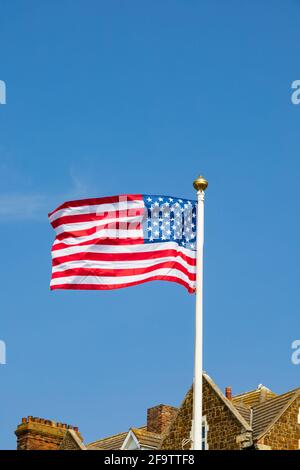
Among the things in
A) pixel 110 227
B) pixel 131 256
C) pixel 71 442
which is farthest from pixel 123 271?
pixel 71 442

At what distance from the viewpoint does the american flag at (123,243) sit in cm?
2244

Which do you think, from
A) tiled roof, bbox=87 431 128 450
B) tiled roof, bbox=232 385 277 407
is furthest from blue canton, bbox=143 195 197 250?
tiled roof, bbox=87 431 128 450

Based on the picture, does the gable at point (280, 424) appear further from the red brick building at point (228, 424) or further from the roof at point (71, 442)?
the roof at point (71, 442)

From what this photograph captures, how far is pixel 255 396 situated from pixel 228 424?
20.2ft

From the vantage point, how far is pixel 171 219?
2298cm

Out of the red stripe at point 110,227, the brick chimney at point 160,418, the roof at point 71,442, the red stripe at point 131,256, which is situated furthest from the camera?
the roof at point 71,442

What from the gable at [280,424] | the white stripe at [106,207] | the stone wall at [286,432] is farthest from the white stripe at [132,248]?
the stone wall at [286,432]

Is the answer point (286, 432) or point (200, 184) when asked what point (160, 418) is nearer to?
point (286, 432)

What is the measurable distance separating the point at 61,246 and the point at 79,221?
688 mm

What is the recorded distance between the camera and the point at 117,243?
2280 centimetres

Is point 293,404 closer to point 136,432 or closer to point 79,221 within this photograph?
point 136,432

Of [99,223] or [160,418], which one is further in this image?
[160,418]

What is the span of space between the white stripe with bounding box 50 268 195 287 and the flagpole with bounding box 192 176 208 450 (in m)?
0.44
